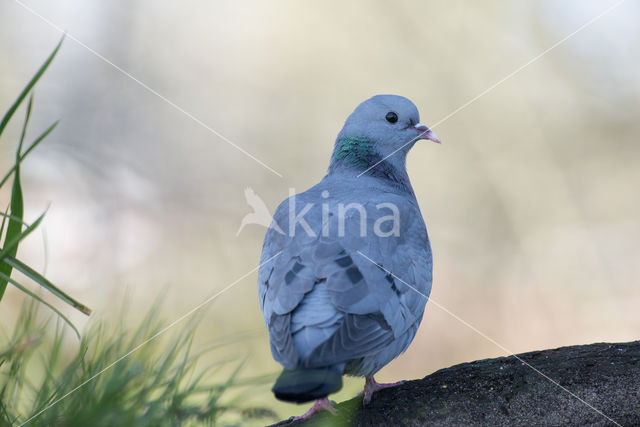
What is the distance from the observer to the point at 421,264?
3227mm

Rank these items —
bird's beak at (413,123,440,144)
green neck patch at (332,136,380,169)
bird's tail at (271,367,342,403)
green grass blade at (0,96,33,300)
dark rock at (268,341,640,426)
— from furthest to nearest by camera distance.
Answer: bird's beak at (413,123,440,144) < green neck patch at (332,136,380,169) < dark rock at (268,341,640,426) < bird's tail at (271,367,342,403) < green grass blade at (0,96,33,300)

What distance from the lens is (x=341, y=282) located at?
8.94ft

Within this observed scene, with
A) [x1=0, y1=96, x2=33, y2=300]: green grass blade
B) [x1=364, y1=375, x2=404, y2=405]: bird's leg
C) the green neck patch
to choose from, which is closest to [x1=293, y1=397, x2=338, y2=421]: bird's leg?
[x1=364, y1=375, x2=404, y2=405]: bird's leg

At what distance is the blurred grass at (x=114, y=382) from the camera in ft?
6.13

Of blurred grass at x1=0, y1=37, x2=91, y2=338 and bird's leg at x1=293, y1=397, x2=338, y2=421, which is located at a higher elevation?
blurred grass at x1=0, y1=37, x2=91, y2=338

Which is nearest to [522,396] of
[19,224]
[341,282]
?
[341,282]

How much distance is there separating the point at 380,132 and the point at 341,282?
59.8 inches

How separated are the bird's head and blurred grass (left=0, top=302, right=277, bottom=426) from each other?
2134 mm

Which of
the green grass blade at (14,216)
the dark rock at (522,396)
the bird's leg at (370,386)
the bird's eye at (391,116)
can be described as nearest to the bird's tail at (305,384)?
the dark rock at (522,396)

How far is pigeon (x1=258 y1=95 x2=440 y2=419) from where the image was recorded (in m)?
2.51

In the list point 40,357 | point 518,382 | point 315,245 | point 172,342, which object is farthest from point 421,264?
point 40,357

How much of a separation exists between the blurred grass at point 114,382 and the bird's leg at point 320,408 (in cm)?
75

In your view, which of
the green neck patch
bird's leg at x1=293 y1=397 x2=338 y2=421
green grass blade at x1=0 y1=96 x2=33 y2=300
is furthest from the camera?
the green neck patch

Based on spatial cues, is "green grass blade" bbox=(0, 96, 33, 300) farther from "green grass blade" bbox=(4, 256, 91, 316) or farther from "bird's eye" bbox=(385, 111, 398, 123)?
"bird's eye" bbox=(385, 111, 398, 123)
